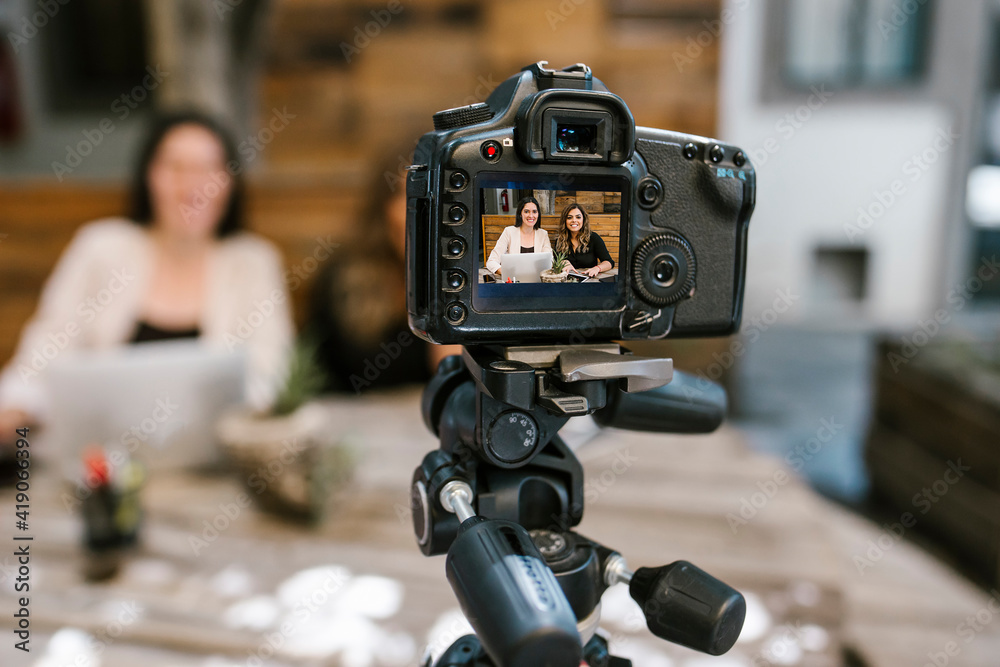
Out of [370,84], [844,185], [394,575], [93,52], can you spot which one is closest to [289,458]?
Result: [394,575]

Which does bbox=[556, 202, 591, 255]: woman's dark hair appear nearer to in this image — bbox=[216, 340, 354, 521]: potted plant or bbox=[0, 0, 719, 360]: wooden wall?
bbox=[216, 340, 354, 521]: potted plant

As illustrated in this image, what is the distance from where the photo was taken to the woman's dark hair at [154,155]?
2086 millimetres

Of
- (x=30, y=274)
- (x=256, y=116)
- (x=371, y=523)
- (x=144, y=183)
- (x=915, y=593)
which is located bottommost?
(x=915, y=593)

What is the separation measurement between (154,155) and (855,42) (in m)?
5.07

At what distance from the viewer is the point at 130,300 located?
2.17 metres

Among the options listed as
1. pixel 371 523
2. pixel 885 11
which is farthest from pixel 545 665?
pixel 885 11

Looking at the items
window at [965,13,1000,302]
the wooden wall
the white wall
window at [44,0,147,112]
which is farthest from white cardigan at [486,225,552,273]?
window at [965,13,1000,302]

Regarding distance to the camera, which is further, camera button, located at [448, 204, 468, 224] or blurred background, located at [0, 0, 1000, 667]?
blurred background, located at [0, 0, 1000, 667]

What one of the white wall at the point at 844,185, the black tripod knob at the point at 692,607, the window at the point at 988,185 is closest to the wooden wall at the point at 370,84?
the white wall at the point at 844,185

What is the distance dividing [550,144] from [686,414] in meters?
0.31

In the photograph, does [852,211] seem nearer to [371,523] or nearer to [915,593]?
[915,593]

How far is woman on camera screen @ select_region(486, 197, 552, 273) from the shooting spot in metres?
0.51

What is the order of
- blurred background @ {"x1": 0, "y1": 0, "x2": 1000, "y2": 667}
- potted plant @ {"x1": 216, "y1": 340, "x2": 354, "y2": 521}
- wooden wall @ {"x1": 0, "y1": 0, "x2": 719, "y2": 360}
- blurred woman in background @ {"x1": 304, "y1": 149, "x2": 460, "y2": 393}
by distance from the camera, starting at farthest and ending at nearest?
wooden wall @ {"x1": 0, "y1": 0, "x2": 719, "y2": 360} < blurred woman in background @ {"x1": 304, "y1": 149, "x2": 460, "y2": 393} < potted plant @ {"x1": 216, "y1": 340, "x2": 354, "y2": 521} < blurred background @ {"x1": 0, "y1": 0, "x2": 1000, "y2": 667}

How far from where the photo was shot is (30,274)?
119 inches
